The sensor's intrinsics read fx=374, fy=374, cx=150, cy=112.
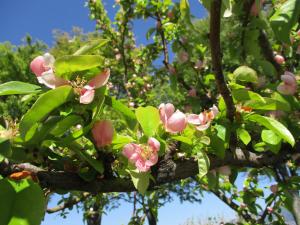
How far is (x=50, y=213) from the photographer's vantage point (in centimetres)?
243

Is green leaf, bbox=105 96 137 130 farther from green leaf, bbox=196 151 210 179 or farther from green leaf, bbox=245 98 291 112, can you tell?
green leaf, bbox=245 98 291 112

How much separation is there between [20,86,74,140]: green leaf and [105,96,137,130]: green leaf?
6.0 inches

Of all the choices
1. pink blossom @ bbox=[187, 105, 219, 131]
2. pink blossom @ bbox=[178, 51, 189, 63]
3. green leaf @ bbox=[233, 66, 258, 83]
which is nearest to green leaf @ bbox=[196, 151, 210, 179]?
pink blossom @ bbox=[187, 105, 219, 131]

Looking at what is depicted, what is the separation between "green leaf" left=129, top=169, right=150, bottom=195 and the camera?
114cm

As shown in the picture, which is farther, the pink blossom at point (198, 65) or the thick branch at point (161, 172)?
the pink blossom at point (198, 65)

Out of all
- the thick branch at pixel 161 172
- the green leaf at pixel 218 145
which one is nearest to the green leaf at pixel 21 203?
the thick branch at pixel 161 172

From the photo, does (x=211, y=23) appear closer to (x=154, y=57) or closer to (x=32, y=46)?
(x=154, y=57)

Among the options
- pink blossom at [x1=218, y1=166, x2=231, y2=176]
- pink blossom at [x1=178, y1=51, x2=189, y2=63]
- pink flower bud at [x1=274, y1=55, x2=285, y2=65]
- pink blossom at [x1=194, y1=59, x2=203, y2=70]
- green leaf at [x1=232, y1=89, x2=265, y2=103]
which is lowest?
pink blossom at [x1=218, y1=166, x2=231, y2=176]

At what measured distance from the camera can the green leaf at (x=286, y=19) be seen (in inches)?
36.5

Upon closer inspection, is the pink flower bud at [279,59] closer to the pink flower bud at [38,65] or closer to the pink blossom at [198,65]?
the pink blossom at [198,65]

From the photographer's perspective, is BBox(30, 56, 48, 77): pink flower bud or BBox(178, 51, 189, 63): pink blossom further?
BBox(178, 51, 189, 63): pink blossom

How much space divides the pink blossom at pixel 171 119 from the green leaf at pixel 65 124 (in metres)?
0.31

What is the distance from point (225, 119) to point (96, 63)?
0.66 m

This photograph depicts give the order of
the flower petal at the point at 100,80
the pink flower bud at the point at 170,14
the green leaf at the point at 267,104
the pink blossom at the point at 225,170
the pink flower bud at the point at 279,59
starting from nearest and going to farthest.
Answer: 1. the flower petal at the point at 100,80
2. the green leaf at the point at 267,104
3. the pink blossom at the point at 225,170
4. the pink flower bud at the point at 279,59
5. the pink flower bud at the point at 170,14
